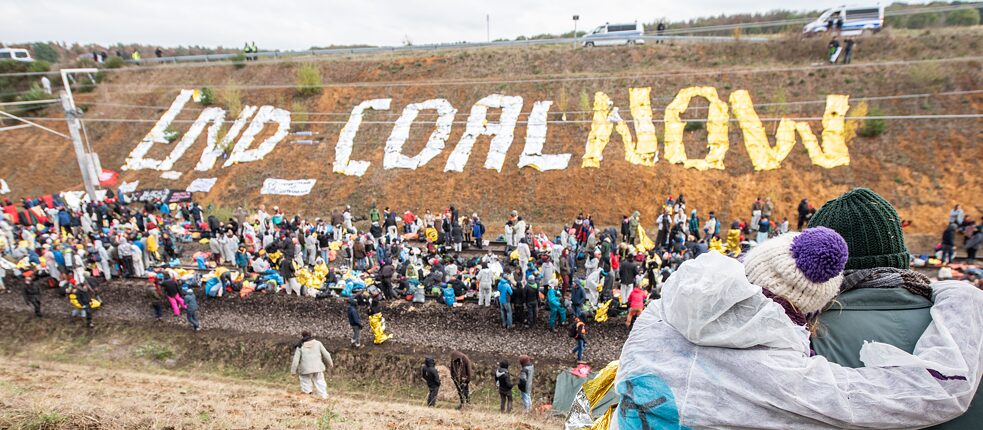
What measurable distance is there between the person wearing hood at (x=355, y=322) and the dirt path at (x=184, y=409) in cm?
215

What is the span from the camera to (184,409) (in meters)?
7.32

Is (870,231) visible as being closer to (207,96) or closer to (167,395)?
(167,395)

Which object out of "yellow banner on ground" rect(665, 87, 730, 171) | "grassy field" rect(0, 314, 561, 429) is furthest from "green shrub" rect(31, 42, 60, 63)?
"yellow banner on ground" rect(665, 87, 730, 171)

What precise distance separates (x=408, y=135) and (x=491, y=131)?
16.7 ft

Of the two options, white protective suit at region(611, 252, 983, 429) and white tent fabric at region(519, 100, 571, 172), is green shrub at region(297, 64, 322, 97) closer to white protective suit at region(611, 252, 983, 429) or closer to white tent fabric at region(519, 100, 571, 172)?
white tent fabric at region(519, 100, 571, 172)

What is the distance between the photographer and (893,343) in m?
1.91

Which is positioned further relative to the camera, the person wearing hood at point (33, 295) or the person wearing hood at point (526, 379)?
the person wearing hood at point (33, 295)

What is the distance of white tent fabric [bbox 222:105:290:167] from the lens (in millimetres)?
28562

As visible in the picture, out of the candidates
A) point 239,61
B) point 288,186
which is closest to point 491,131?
point 288,186

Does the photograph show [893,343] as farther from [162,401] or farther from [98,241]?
[98,241]

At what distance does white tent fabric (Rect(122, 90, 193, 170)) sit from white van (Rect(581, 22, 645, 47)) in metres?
29.4

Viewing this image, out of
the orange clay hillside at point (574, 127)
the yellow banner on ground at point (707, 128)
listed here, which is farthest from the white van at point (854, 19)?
the yellow banner on ground at point (707, 128)

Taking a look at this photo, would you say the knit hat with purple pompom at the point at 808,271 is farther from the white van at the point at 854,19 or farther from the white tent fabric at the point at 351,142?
the white van at the point at 854,19

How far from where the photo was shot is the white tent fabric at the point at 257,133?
2856 centimetres
